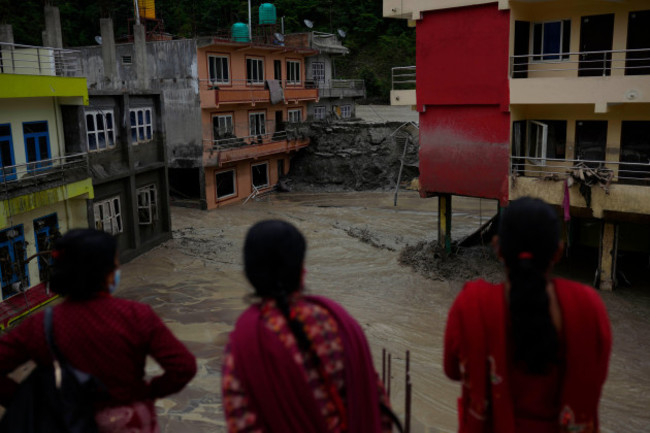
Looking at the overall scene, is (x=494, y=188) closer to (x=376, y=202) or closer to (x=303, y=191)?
(x=376, y=202)

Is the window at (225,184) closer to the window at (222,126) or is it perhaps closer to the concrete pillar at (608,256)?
→ the window at (222,126)

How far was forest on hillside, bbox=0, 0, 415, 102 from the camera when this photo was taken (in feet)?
124

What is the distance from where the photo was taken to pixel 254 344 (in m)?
2.43

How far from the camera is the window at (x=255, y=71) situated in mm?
28719

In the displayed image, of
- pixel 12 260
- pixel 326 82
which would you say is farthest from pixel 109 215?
pixel 326 82

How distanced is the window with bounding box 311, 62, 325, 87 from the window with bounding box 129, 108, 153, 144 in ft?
54.8

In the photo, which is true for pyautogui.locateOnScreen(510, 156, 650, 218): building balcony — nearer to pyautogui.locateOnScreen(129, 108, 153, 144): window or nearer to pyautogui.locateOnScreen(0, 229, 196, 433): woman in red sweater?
pyautogui.locateOnScreen(129, 108, 153, 144): window

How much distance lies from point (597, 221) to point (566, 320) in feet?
49.1

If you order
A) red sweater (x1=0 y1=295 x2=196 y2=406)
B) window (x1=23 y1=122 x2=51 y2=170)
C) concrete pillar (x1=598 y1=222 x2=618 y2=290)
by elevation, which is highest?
window (x1=23 y1=122 x2=51 y2=170)

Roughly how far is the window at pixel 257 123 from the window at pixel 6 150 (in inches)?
626

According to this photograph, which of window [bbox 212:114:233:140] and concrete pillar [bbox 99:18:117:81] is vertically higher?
concrete pillar [bbox 99:18:117:81]

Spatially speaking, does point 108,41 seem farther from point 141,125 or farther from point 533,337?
point 533,337

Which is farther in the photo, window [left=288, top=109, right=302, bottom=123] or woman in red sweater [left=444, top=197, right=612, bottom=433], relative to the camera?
window [left=288, top=109, right=302, bottom=123]

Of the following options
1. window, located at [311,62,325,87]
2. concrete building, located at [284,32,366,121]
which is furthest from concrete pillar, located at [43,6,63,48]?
window, located at [311,62,325,87]
